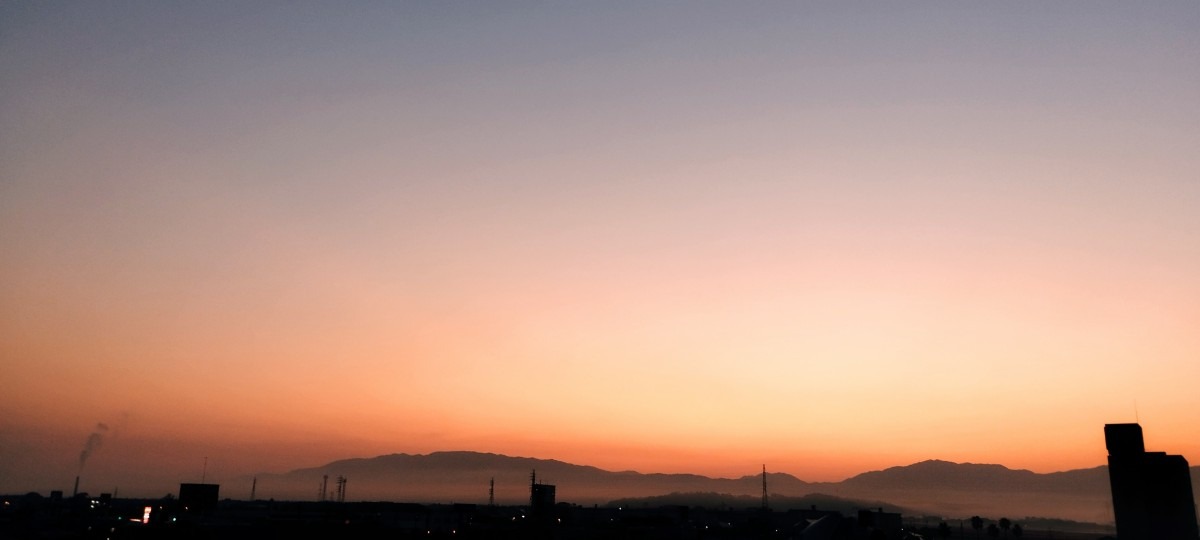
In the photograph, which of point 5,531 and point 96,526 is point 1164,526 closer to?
point 96,526

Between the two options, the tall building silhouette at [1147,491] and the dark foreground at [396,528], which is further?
the dark foreground at [396,528]

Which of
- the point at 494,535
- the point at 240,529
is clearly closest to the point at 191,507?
the point at 240,529

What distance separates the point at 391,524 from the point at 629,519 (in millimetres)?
56383

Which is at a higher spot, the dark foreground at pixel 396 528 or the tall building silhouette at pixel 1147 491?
the tall building silhouette at pixel 1147 491

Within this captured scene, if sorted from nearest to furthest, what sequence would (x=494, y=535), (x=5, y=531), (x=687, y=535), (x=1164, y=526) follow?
(x=1164, y=526) → (x=5, y=531) → (x=494, y=535) → (x=687, y=535)

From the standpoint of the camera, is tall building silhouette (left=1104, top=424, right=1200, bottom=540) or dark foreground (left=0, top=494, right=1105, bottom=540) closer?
tall building silhouette (left=1104, top=424, right=1200, bottom=540)

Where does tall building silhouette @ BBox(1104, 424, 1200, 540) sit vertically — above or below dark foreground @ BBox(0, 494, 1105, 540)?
above

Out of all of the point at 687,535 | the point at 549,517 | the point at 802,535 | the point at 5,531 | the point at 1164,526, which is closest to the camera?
the point at 1164,526

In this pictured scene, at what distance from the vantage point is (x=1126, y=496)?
90.1m

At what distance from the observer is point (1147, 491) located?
291ft

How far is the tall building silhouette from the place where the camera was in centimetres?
8650

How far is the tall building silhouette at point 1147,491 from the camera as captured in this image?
86500 mm

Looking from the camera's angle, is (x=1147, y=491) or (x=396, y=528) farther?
(x=396, y=528)

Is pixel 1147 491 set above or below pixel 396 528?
above
